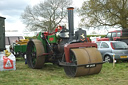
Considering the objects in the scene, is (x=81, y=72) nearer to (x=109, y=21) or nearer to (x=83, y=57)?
(x=83, y=57)

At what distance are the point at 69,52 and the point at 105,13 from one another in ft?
60.4

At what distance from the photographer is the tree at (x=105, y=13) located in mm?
23047

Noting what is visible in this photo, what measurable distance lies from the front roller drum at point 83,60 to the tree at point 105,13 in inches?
699

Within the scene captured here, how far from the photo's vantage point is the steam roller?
5.88 meters

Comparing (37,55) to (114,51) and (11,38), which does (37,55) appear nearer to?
(114,51)

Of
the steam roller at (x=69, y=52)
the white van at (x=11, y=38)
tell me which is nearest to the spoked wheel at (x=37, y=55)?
the steam roller at (x=69, y=52)

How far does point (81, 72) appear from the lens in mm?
5871

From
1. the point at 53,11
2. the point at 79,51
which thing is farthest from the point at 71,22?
the point at 53,11

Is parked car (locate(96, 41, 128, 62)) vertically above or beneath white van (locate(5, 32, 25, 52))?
beneath

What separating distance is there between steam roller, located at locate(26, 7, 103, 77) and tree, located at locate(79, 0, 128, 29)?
16369 millimetres

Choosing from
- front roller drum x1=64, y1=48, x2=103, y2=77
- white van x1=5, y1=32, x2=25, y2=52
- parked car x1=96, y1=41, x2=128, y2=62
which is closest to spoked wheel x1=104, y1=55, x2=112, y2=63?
parked car x1=96, y1=41, x2=128, y2=62

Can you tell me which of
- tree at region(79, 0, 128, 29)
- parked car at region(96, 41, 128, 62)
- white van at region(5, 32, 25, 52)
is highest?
tree at region(79, 0, 128, 29)

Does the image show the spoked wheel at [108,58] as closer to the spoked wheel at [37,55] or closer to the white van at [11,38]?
the spoked wheel at [37,55]

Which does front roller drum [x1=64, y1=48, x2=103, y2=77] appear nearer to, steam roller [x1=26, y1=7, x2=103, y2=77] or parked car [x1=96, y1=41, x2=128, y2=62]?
steam roller [x1=26, y1=7, x2=103, y2=77]
